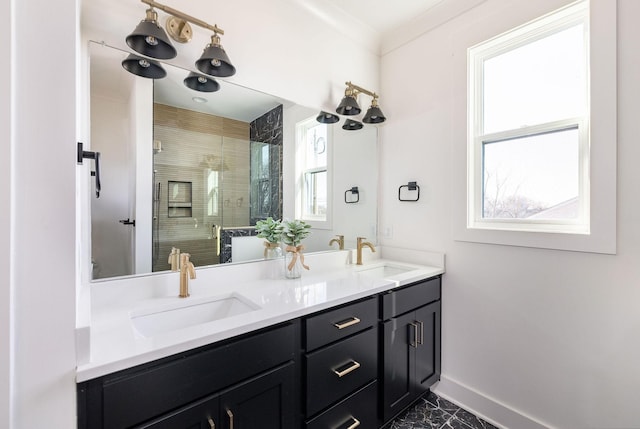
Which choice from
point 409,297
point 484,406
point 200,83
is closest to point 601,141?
point 409,297

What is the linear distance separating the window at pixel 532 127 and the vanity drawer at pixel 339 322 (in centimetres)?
91

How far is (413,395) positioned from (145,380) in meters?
1.55

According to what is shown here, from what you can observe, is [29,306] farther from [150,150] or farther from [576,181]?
[576,181]

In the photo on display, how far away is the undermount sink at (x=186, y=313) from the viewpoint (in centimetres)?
116

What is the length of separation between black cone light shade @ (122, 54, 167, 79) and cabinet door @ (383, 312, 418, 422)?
173 cm

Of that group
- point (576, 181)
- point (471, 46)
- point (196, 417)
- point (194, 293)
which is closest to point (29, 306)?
point (196, 417)

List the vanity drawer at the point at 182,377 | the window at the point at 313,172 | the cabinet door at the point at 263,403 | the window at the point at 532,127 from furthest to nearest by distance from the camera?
the window at the point at 313,172
the window at the point at 532,127
the cabinet door at the point at 263,403
the vanity drawer at the point at 182,377

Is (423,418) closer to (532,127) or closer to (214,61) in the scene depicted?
(532,127)

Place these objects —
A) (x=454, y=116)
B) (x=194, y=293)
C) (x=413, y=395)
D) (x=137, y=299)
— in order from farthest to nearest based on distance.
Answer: (x=454, y=116) → (x=413, y=395) → (x=194, y=293) → (x=137, y=299)

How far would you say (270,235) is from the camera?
1.72 meters

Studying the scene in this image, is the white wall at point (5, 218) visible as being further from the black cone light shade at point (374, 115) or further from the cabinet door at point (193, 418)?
the black cone light shade at point (374, 115)

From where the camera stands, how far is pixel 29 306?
2.21 ft

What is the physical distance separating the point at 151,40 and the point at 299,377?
1555 millimetres

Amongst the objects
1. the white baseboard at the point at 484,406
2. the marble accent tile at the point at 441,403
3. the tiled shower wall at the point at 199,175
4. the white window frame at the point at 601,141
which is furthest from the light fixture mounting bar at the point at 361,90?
the marble accent tile at the point at 441,403
